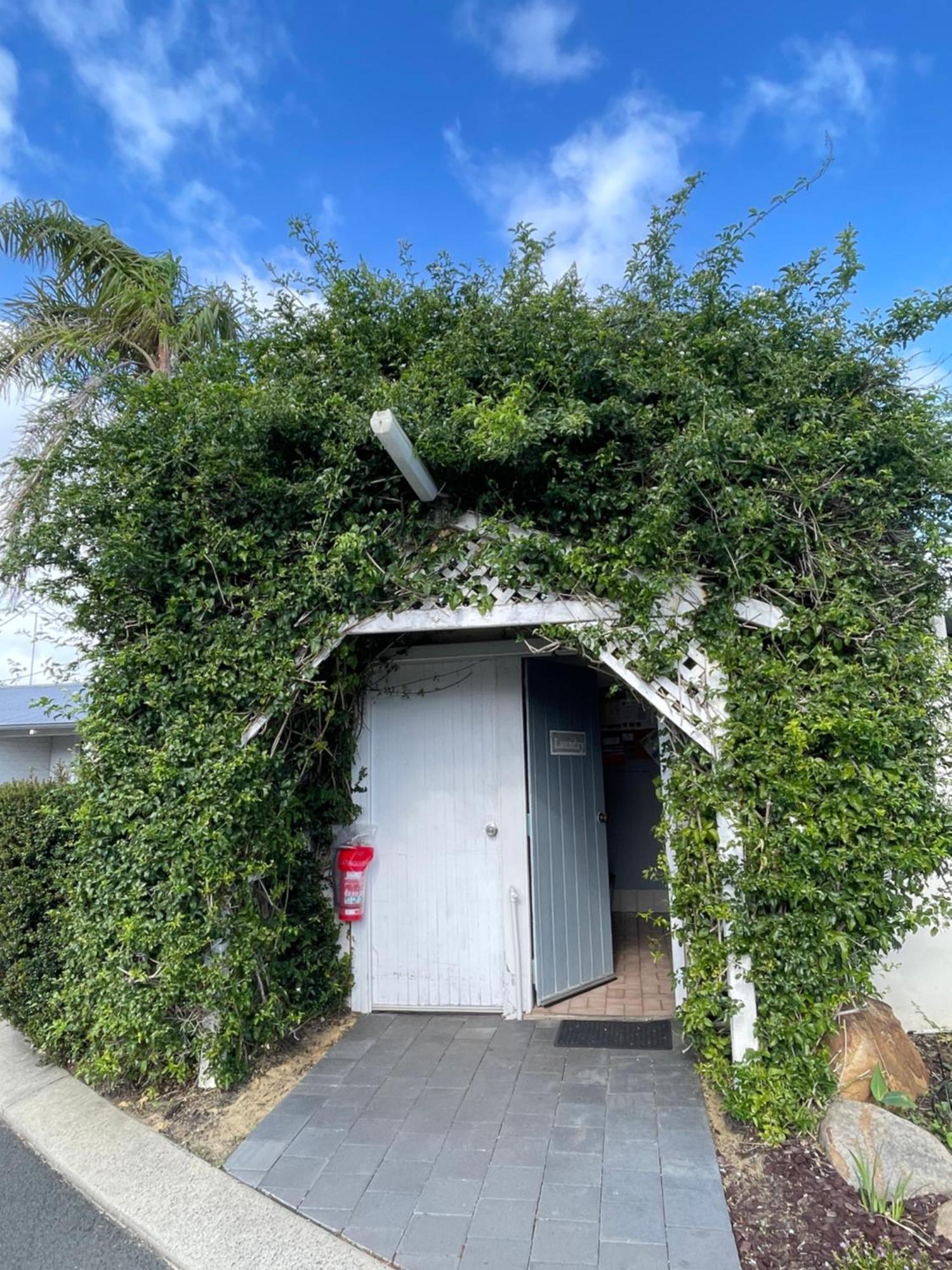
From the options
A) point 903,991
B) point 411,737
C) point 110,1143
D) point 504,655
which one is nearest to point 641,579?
point 504,655

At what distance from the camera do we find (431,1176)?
2.60 metres

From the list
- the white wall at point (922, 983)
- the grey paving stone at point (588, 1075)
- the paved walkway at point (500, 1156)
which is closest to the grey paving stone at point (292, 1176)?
the paved walkway at point (500, 1156)

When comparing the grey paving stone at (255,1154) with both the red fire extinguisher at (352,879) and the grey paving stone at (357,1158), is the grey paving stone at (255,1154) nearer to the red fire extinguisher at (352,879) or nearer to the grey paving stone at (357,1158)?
the grey paving stone at (357,1158)

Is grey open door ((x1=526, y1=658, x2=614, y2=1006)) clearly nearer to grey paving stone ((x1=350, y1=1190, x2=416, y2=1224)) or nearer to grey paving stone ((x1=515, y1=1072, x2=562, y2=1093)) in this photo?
grey paving stone ((x1=515, y1=1072, x2=562, y2=1093))

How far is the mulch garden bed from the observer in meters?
2.10

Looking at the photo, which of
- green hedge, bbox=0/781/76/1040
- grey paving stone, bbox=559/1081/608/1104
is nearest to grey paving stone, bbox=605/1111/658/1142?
grey paving stone, bbox=559/1081/608/1104

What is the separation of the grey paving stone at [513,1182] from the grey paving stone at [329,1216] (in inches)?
19.7

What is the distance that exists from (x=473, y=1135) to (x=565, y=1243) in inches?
29.9

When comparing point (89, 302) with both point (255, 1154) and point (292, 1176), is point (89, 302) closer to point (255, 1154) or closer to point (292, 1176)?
point (255, 1154)

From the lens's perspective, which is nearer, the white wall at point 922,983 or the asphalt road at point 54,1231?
the asphalt road at point 54,1231

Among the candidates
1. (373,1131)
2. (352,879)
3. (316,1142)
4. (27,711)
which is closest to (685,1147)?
(373,1131)

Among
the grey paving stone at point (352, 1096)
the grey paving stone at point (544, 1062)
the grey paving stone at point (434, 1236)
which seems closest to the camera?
the grey paving stone at point (434, 1236)

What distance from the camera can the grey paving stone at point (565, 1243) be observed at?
2.11 meters

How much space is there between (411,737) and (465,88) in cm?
506
